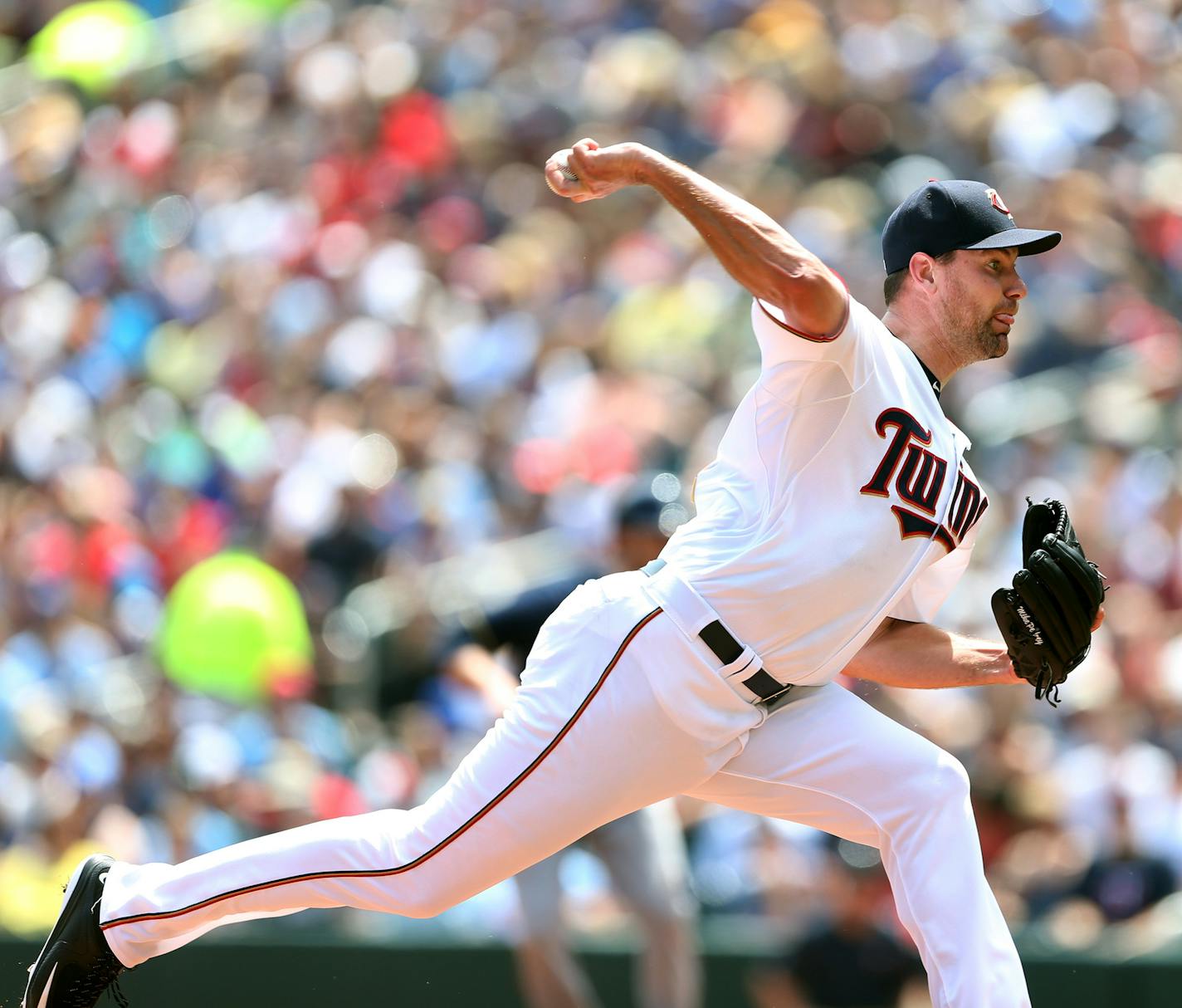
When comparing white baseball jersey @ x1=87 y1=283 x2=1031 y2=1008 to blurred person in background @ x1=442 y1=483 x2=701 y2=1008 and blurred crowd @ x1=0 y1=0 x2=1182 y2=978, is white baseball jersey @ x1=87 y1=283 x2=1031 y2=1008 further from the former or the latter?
blurred crowd @ x1=0 y1=0 x2=1182 y2=978

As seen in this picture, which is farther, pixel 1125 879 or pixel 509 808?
pixel 1125 879

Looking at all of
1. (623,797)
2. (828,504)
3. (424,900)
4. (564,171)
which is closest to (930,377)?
(828,504)

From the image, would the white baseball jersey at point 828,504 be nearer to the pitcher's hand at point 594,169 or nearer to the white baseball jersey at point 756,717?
the white baseball jersey at point 756,717

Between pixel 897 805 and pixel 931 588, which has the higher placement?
pixel 931 588

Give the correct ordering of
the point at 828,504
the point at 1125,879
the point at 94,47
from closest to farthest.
Result: the point at 828,504 < the point at 1125,879 < the point at 94,47

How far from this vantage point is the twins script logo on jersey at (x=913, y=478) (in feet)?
12.2

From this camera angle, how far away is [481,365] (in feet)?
32.7

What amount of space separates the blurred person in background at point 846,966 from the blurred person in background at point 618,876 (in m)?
0.61

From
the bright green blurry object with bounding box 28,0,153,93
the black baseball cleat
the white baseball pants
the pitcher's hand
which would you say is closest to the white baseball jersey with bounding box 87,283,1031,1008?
the white baseball pants

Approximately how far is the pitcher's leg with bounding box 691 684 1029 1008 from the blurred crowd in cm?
273

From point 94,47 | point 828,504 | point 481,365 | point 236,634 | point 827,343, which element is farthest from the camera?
point 94,47

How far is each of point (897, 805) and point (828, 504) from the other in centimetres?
70

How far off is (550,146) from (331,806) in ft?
17.5

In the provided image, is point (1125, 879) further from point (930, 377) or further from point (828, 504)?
point (828, 504)
